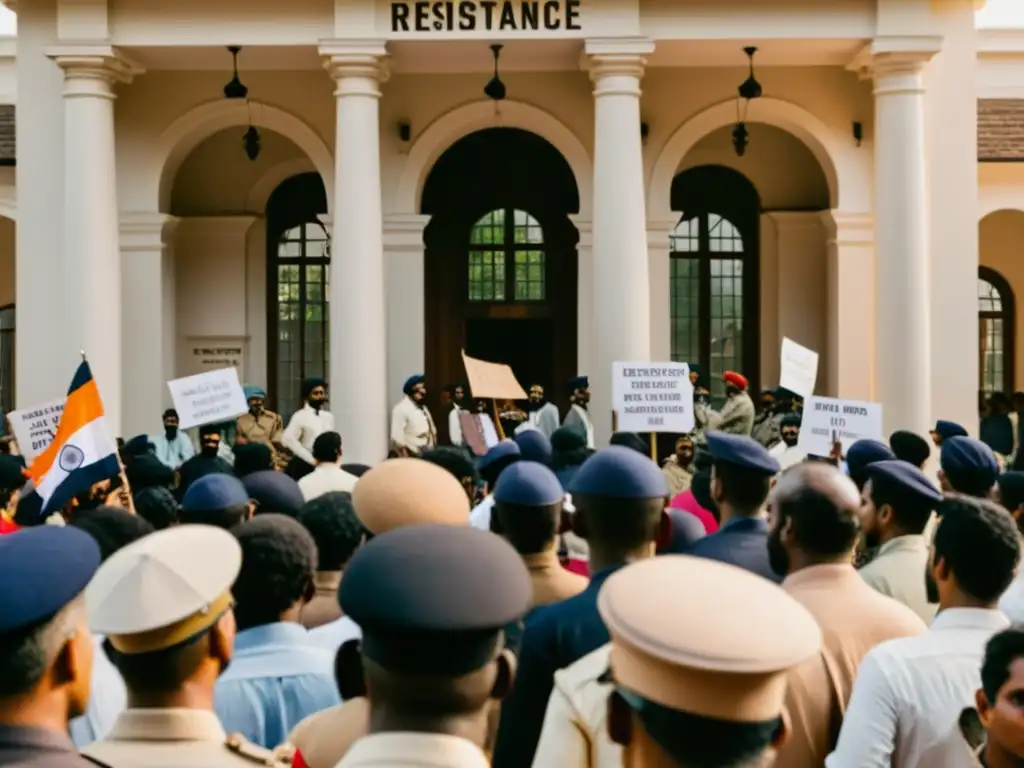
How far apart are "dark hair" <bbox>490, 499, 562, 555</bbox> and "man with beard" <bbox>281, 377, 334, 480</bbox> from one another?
11.6m

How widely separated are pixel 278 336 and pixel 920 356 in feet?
29.2

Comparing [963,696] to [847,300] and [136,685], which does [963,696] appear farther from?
[847,300]

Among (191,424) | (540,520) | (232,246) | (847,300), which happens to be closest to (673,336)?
(847,300)

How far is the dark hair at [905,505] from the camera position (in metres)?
6.17

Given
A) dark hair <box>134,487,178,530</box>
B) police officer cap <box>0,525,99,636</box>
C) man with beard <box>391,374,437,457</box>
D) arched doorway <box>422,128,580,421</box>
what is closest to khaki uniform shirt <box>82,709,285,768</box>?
police officer cap <box>0,525,99,636</box>

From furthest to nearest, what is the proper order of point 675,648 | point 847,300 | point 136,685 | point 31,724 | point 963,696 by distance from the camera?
point 847,300, point 963,696, point 136,685, point 31,724, point 675,648

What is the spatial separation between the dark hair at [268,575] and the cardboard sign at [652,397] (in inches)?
393

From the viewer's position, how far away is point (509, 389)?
1698cm

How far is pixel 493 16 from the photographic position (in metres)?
18.4

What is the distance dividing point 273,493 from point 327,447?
3058 millimetres

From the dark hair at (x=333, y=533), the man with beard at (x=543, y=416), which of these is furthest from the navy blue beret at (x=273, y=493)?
the man with beard at (x=543, y=416)

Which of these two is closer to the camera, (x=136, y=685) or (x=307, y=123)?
(x=136, y=685)

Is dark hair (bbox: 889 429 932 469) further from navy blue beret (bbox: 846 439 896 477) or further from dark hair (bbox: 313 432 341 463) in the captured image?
dark hair (bbox: 313 432 341 463)

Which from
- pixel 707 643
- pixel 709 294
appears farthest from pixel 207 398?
pixel 707 643
